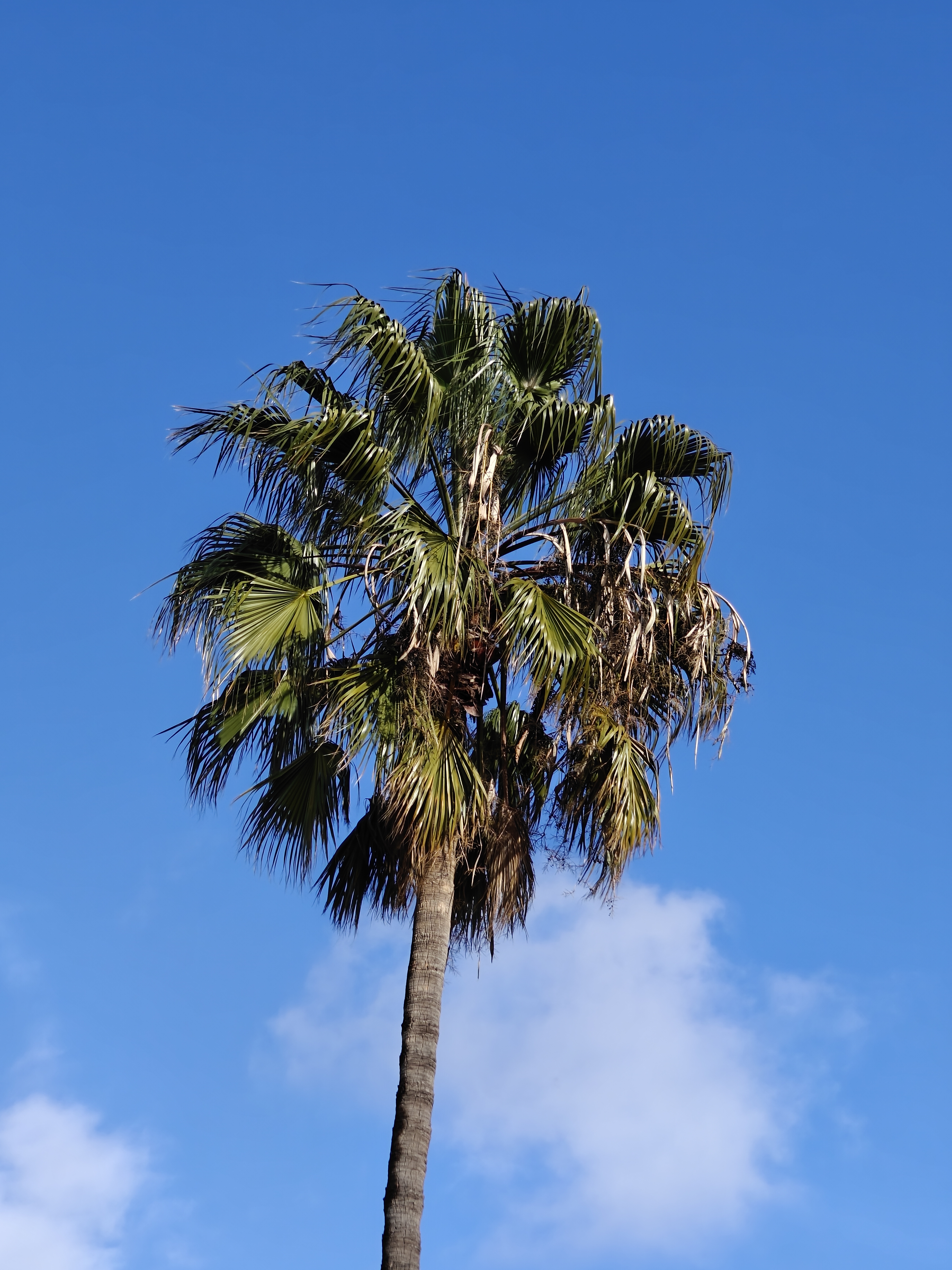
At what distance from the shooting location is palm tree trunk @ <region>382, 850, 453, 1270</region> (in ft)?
32.4

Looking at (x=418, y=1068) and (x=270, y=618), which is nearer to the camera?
(x=418, y=1068)

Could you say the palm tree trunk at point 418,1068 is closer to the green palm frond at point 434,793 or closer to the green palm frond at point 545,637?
the green palm frond at point 434,793

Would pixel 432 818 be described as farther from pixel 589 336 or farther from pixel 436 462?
pixel 589 336

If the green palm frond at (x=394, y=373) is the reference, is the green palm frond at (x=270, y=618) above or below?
below

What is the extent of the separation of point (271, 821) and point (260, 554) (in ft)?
6.45

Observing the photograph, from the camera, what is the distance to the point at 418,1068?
34.2 feet

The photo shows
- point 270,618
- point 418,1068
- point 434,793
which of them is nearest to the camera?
point 418,1068

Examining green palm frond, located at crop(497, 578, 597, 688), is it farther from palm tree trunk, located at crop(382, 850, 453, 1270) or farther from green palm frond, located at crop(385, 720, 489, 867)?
palm tree trunk, located at crop(382, 850, 453, 1270)

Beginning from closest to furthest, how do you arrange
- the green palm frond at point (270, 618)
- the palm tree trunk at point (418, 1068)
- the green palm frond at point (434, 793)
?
the palm tree trunk at point (418, 1068) → the green palm frond at point (434, 793) → the green palm frond at point (270, 618)

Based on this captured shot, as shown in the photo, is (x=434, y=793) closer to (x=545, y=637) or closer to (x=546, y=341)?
(x=545, y=637)

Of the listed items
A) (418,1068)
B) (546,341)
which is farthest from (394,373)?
(418,1068)

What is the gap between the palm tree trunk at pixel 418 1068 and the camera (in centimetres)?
988

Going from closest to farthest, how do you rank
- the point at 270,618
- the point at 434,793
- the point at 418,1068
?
1. the point at 418,1068
2. the point at 434,793
3. the point at 270,618

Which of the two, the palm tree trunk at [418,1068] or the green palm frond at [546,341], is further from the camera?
the green palm frond at [546,341]
